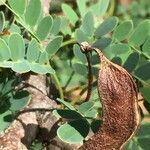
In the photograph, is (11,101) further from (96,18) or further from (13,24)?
(96,18)

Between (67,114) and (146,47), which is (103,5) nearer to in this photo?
(146,47)

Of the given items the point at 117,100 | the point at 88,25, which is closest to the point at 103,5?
the point at 88,25

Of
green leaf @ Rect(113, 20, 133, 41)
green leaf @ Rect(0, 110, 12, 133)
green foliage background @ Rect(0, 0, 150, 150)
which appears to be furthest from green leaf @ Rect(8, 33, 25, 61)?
green leaf @ Rect(113, 20, 133, 41)

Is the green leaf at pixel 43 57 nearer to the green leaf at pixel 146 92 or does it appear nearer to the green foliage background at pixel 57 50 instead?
the green foliage background at pixel 57 50

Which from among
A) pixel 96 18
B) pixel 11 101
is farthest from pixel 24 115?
pixel 96 18

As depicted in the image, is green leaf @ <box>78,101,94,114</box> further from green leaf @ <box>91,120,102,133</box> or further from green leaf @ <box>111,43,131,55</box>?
green leaf @ <box>111,43,131,55</box>

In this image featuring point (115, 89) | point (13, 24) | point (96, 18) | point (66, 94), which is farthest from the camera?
point (96, 18)
